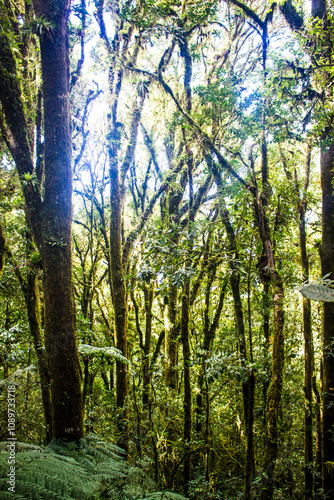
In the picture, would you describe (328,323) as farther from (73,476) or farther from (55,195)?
(55,195)

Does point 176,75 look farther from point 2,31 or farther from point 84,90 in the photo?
point 2,31

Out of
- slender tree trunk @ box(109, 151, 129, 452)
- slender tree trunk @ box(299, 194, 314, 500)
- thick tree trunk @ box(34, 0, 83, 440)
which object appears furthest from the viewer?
slender tree trunk @ box(299, 194, 314, 500)

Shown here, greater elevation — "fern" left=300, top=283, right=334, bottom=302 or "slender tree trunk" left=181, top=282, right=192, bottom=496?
"fern" left=300, top=283, right=334, bottom=302

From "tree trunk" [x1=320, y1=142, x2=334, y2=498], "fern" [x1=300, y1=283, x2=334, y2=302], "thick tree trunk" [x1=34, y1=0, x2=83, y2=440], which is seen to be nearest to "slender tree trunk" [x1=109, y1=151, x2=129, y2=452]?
"thick tree trunk" [x1=34, y1=0, x2=83, y2=440]

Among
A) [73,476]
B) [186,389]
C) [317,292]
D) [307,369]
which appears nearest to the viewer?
[317,292]

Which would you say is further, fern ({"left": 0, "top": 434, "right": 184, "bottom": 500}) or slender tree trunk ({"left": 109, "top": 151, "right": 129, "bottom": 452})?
slender tree trunk ({"left": 109, "top": 151, "right": 129, "bottom": 452})

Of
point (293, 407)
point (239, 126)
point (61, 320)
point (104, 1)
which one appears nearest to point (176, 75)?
point (104, 1)

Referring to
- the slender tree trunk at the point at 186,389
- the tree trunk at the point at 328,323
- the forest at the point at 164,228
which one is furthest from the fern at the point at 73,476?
the tree trunk at the point at 328,323

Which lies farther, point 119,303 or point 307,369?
point 307,369

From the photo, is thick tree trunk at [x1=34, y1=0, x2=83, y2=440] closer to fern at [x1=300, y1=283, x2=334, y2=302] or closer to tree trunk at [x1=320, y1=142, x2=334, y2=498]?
fern at [x1=300, y1=283, x2=334, y2=302]

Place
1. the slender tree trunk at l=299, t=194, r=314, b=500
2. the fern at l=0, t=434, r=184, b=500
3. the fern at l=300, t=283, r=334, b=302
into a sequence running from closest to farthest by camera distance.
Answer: the fern at l=300, t=283, r=334, b=302 → the fern at l=0, t=434, r=184, b=500 → the slender tree trunk at l=299, t=194, r=314, b=500

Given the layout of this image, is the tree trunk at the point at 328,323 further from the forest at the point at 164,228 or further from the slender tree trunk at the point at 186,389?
the slender tree trunk at the point at 186,389

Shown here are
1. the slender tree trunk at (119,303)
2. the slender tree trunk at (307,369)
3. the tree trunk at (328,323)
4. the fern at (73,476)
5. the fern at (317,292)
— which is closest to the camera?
the fern at (317,292)

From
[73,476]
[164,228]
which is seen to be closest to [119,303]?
[164,228]
